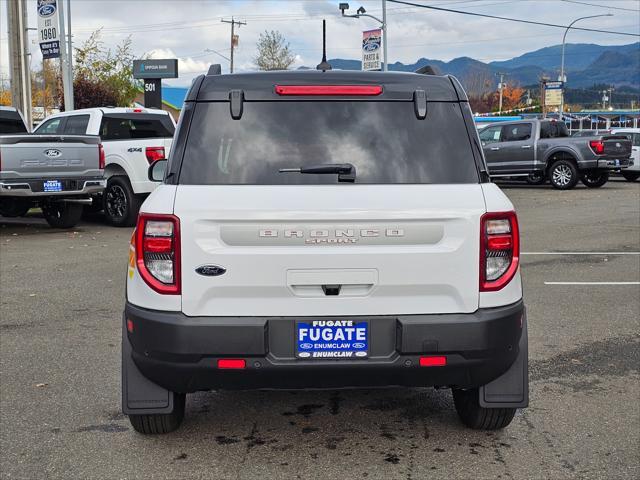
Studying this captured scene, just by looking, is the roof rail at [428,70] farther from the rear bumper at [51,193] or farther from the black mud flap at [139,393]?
the rear bumper at [51,193]

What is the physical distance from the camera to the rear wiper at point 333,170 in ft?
11.9

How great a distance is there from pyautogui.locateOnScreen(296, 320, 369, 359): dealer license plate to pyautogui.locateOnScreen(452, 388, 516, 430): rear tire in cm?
82

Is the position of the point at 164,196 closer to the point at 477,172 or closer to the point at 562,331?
the point at 477,172

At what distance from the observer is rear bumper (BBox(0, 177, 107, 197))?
12.2m

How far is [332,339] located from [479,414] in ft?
3.60

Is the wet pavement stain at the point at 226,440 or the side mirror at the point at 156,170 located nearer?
the wet pavement stain at the point at 226,440

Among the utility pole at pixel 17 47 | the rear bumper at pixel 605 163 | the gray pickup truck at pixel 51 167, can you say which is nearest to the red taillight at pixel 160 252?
the gray pickup truck at pixel 51 167

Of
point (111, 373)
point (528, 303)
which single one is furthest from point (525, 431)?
point (528, 303)

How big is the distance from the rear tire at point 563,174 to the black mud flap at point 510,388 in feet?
66.1

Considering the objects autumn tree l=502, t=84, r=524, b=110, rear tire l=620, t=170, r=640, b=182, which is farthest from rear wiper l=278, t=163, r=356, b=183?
autumn tree l=502, t=84, r=524, b=110

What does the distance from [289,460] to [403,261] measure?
46.0 inches

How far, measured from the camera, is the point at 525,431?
429 cm

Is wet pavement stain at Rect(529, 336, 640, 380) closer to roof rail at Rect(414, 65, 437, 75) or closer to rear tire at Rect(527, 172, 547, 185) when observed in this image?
roof rail at Rect(414, 65, 437, 75)

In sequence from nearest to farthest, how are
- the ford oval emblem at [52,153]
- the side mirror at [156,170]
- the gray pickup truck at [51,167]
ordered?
the side mirror at [156,170] < the gray pickup truck at [51,167] < the ford oval emblem at [52,153]
